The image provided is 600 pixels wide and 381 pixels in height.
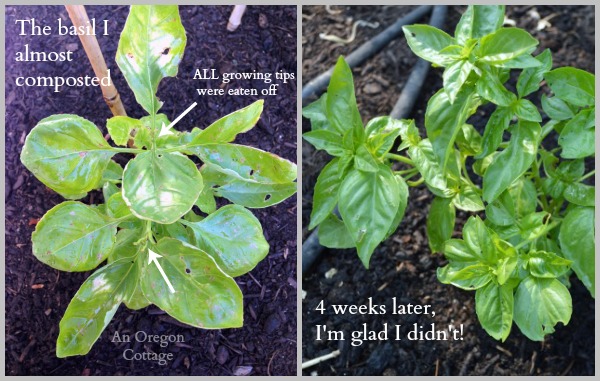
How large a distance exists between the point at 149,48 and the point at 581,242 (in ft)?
3.05

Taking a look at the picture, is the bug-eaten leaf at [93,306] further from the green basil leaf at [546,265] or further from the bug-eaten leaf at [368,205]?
the green basil leaf at [546,265]

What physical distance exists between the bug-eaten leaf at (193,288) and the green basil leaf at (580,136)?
26.7 inches

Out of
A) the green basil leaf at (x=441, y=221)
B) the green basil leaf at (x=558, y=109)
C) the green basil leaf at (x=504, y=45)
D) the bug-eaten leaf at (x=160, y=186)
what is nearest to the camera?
the bug-eaten leaf at (x=160, y=186)

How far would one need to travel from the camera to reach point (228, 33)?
1.60 m

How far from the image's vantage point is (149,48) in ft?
4.16

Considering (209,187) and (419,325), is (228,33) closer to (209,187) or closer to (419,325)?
(209,187)

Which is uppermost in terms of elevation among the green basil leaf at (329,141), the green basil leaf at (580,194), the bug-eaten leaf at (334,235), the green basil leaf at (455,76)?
the green basil leaf at (455,76)

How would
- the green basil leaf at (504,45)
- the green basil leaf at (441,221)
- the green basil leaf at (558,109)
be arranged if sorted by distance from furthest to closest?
1. the green basil leaf at (441,221)
2. the green basil leaf at (558,109)
3. the green basil leaf at (504,45)

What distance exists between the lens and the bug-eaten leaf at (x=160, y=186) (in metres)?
1.06

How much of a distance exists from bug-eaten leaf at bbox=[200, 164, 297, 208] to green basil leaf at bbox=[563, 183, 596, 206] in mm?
572

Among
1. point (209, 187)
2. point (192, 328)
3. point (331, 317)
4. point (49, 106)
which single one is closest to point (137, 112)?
point (49, 106)

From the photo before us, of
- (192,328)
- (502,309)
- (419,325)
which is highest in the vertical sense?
(502,309)

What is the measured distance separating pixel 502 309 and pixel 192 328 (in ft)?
2.27

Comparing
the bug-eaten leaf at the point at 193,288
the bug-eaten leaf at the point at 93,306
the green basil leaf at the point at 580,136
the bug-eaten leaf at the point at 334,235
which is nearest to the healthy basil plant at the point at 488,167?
the green basil leaf at the point at 580,136
